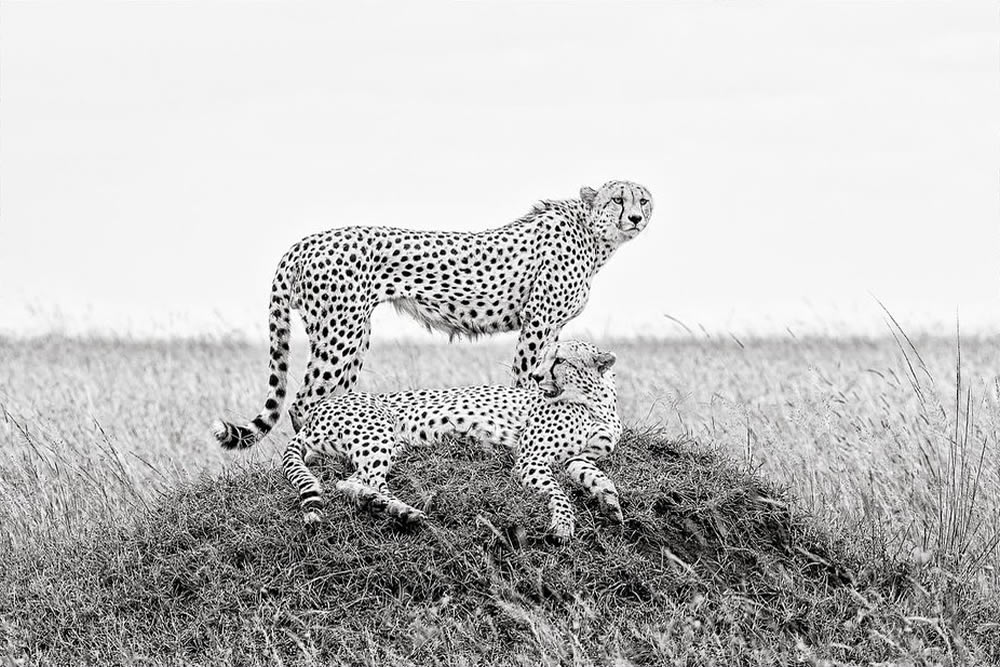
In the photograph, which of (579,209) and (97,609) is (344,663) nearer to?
(97,609)

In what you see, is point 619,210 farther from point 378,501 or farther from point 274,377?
point 378,501

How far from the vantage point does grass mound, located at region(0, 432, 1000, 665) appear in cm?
498

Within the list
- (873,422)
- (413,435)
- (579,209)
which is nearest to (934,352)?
(873,422)

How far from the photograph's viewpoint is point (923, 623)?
5.41 m

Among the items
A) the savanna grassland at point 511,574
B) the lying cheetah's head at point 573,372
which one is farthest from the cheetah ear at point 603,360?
the savanna grassland at point 511,574

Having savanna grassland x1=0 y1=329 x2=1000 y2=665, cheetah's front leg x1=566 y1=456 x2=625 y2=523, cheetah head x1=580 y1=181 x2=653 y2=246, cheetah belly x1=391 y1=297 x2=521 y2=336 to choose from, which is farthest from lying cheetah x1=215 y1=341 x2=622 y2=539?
cheetah head x1=580 y1=181 x2=653 y2=246

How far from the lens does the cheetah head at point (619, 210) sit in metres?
6.39

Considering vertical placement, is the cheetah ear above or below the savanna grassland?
above

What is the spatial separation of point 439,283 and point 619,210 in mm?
981

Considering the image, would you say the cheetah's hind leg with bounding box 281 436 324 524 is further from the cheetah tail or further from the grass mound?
the cheetah tail

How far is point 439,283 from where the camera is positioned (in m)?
6.29

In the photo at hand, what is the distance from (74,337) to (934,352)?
11666mm

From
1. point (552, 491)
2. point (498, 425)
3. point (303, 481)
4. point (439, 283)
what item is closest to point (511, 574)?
point (552, 491)

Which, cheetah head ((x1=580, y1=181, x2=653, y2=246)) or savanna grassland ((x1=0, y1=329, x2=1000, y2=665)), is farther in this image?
cheetah head ((x1=580, y1=181, x2=653, y2=246))
